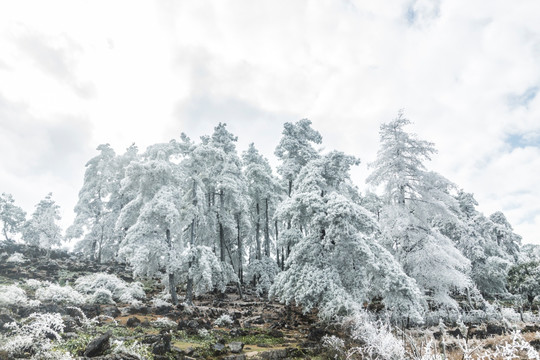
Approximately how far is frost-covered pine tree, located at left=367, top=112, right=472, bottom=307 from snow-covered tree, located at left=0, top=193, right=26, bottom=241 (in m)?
51.3

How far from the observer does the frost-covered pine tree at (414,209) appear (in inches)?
652

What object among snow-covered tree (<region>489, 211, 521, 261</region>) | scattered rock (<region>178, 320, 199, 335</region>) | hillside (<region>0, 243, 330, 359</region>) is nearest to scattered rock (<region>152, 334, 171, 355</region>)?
hillside (<region>0, 243, 330, 359</region>)

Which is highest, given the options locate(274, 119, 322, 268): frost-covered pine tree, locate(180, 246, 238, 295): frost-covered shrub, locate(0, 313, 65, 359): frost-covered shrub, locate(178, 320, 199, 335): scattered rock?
locate(274, 119, 322, 268): frost-covered pine tree

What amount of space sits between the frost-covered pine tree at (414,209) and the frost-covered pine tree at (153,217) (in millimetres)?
11634

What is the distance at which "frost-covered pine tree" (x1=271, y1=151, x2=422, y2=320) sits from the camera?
1246 centimetres

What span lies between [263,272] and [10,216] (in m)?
41.9

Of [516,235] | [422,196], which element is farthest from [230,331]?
[516,235]

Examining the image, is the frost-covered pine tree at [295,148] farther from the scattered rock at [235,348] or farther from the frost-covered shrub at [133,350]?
the frost-covered shrub at [133,350]

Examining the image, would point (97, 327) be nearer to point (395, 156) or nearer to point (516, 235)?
point (395, 156)

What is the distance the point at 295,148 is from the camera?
22.6 m

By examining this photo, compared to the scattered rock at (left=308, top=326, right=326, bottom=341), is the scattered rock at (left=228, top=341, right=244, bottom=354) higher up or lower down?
higher up

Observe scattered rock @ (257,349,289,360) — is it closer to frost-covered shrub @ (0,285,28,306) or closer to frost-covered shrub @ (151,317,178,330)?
frost-covered shrub @ (151,317,178,330)

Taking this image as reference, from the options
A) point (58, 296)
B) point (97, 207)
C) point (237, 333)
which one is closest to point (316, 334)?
point (237, 333)

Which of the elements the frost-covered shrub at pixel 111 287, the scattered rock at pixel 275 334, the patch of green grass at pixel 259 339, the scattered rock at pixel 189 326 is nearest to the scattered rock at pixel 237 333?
the patch of green grass at pixel 259 339
